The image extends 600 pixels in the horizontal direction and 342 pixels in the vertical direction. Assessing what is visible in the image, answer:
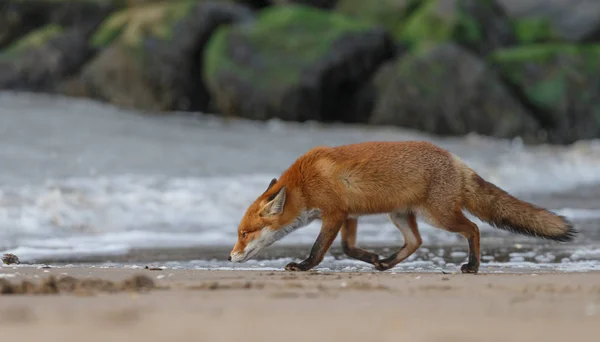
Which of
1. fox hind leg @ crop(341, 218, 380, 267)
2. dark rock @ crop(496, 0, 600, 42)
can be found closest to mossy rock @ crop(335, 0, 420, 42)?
dark rock @ crop(496, 0, 600, 42)

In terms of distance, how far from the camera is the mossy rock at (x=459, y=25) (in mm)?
23094

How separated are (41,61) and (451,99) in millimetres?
10501

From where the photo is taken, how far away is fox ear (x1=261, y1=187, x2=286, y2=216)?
7.12 metres

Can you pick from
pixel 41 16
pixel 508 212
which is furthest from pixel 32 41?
pixel 508 212

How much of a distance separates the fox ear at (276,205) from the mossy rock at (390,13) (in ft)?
57.3

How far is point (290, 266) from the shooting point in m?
7.09

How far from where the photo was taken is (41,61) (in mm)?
24453

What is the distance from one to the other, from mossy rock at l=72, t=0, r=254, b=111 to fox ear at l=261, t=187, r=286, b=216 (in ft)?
53.6

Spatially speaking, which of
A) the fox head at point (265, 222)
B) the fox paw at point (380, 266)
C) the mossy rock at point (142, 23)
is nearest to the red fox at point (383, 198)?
the fox head at point (265, 222)

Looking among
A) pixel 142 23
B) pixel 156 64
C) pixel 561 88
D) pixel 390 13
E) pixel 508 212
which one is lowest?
pixel 508 212

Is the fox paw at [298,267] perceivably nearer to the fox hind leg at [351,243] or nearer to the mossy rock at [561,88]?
the fox hind leg at [351,243]

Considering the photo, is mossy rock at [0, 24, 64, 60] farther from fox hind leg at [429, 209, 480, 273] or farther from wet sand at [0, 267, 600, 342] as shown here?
wet sand at [0, 267, 600, 342]

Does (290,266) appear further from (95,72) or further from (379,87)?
(95,72)

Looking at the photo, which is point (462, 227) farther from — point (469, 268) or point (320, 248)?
point (320, 248)
